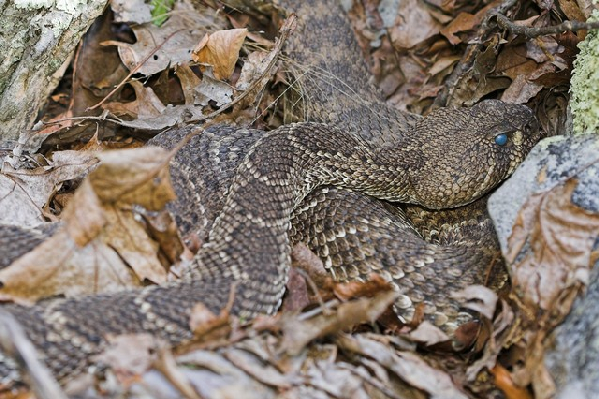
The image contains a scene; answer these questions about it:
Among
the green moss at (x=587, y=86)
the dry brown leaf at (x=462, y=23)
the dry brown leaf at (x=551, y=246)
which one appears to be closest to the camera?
the dry brown leaf at (x=551, y=246)

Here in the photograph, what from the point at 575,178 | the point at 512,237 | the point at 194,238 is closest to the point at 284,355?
the point at 194,238

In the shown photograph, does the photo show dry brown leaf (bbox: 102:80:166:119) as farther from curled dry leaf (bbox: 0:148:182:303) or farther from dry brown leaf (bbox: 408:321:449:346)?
dry brown leaf (bbox: 408:321:449:346)

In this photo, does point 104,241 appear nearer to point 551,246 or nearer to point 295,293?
point 295,293

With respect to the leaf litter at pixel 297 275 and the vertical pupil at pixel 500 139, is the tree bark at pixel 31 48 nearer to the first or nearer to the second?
the leaf litter at pixel 297 275

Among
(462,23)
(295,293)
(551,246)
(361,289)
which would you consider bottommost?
(295,293)

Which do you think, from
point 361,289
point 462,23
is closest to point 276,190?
point 361,289

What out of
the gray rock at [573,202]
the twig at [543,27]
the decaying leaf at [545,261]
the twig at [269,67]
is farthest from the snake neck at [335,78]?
the decaying leaf at [545,261]

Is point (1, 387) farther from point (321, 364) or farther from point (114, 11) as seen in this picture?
point (114, 11)
